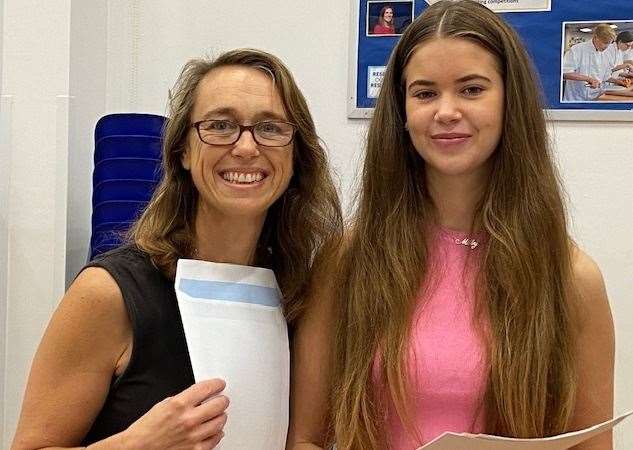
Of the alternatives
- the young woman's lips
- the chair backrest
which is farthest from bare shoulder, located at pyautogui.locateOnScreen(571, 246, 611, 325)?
the chair backrest

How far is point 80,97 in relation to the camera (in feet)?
8.04

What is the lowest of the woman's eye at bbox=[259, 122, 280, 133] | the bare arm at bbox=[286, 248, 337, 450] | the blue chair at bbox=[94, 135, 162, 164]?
the bare arm at bbox=[286, 248, 337, 450]

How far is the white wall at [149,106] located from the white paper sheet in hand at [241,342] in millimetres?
972

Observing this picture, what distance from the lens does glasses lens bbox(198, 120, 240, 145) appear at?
4.43 feet

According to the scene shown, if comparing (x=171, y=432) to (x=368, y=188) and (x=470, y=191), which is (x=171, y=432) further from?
(x=470, y=191)

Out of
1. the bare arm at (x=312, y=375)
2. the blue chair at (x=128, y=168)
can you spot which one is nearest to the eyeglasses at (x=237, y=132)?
the bare arm at (x=312, y=375)

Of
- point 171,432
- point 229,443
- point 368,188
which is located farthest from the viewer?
point 368,188

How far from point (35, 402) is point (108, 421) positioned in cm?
12

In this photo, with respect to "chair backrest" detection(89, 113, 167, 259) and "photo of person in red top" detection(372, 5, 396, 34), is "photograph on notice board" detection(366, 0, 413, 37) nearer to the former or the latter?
"photo of person in red top" detection(372, 5, 396, 34)

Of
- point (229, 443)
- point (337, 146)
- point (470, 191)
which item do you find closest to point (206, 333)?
point (229, 443)

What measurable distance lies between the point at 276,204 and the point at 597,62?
3.65ft

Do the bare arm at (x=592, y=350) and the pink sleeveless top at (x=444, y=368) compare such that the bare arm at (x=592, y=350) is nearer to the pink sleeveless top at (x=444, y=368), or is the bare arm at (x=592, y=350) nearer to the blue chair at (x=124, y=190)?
the pink sleeveless top at (x=444, y=368)

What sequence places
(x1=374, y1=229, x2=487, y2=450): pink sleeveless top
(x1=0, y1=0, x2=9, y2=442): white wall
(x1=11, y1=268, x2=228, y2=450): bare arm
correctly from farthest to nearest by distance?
(x1=0, y1=0, x2=9, y2=442): white wall → (x1=374, y1=229, x2=487, y2=450): pink sleeveless top → (x1=11, y1=268, x2=228, y2=450): bare arm

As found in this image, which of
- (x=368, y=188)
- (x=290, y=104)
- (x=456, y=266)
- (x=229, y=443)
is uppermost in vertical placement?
(x=290, y=104)
